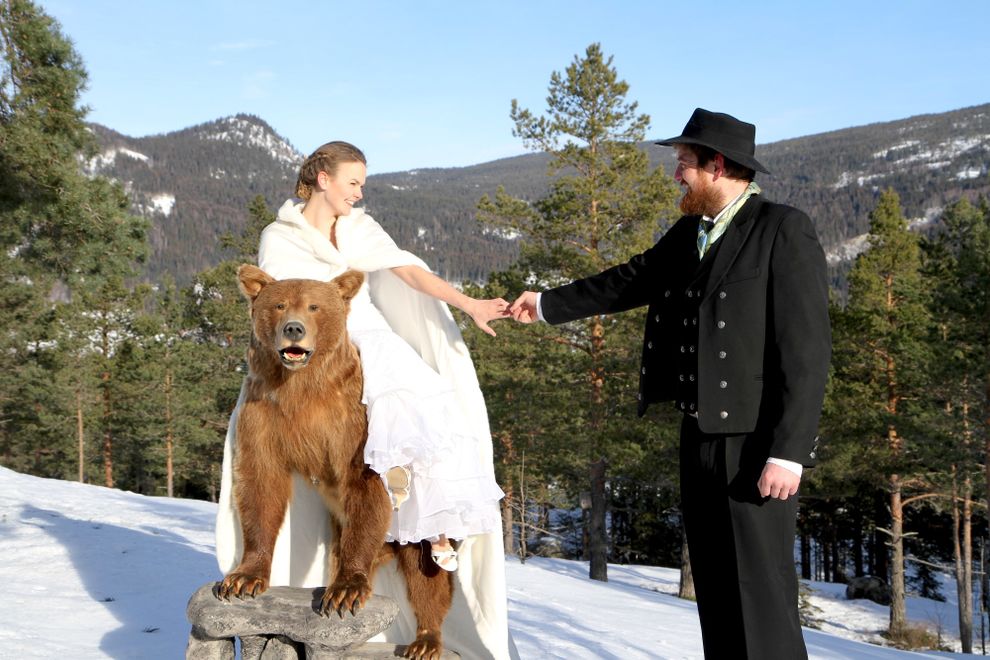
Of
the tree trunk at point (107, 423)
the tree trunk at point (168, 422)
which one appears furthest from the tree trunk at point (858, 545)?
the tree trunk at point (107, 423)

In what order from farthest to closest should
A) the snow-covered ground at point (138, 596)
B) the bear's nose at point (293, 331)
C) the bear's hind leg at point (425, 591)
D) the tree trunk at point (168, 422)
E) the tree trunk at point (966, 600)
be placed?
the tree trunk at point (168, 422) → the tree trunk at point (966, 600) → the snow-covered ground at point (138, 596) → the bear's hind leg at point (425, 591) → the bear's nose at point (293, 331)

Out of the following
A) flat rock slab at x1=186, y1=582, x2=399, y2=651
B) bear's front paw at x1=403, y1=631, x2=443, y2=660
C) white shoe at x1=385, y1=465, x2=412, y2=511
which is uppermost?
white shoe at x1=385, y1=465, x2=412, y2=511

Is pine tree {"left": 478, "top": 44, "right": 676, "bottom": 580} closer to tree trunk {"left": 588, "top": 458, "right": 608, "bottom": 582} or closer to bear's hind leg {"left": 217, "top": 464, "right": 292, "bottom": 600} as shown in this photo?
tree trunk {"left": 588, "top": 458, "right": 608, "bottom": 582}

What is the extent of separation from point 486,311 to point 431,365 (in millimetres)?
519

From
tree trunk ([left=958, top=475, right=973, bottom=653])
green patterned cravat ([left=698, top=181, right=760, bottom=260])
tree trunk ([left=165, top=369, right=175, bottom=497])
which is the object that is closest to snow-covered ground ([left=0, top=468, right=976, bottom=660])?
green patterned cravat ([left=698, top=181, right=760, bottom=260])

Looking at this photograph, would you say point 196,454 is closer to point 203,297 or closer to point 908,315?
point 203,297

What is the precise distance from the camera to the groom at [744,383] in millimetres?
2854

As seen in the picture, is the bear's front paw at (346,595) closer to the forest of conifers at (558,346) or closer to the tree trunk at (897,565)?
the forest of conifers at (558,346)

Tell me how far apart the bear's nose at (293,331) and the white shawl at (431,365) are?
66 cm

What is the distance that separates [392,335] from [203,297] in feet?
105

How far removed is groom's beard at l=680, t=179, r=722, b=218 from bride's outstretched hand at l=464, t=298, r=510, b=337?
4.08ft

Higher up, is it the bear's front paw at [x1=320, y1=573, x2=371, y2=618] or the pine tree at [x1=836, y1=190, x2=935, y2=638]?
the pine tree at [x1=836, y1=190, x2=935, y2=638]

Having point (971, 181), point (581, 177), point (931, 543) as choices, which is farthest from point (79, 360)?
point (971, 181)

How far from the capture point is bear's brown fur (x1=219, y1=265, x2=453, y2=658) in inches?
126
